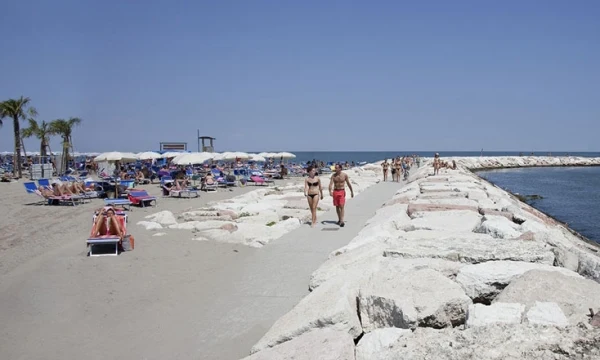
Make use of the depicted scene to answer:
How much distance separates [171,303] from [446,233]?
3.53 metres

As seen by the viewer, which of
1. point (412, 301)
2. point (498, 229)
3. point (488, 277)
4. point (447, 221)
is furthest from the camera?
point (447, 221)

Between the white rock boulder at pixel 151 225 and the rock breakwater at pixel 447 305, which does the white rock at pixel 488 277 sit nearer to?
the rock breakwater at pixel 447 305

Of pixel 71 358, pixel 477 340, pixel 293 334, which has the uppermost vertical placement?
pixel 477 340

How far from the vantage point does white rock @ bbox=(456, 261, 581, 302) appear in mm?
4027

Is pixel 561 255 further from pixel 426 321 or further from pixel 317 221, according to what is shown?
pixel 317 221

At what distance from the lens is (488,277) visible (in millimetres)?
4094

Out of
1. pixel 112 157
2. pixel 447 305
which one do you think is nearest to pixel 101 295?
pixel 447 305

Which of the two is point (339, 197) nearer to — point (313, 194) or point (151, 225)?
point (313, 194)

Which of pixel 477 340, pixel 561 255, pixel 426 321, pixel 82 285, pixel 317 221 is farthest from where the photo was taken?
pixel 317 221

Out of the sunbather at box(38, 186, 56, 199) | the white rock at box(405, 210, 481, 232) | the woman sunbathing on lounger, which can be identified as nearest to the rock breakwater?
the white rock at box(405, 210, 481, 232)

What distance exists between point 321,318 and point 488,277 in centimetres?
153

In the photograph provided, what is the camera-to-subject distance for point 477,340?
288 cm

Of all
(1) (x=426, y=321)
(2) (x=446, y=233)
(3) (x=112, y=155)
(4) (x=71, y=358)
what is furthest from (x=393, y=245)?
(3) (x=112, y=155)

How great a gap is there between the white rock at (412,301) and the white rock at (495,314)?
208 millimetres
